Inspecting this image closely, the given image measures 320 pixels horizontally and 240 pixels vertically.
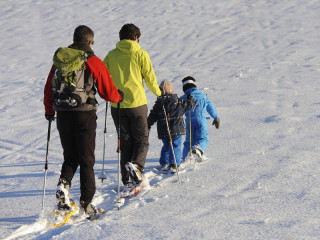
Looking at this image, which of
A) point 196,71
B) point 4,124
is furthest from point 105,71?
point 196,71

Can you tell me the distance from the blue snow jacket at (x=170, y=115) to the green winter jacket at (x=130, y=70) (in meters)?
0.87

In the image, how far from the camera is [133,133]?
17.2ft

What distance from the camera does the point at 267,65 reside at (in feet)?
42.6

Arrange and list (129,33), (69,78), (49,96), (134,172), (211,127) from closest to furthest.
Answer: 1. (69,78)
2. (49,96)
3. (134,172)
4. (129,33)
5. (211,127)

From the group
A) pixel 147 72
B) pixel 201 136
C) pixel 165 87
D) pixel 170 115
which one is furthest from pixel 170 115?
pixel 147 72

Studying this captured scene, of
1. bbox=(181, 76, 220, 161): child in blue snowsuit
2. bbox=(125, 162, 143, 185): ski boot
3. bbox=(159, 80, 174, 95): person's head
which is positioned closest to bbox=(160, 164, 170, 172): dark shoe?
bbox=(181, 76, 220, 161): child in blue snowsuit

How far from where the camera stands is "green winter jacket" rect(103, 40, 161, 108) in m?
5.02

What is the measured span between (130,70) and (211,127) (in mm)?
3639

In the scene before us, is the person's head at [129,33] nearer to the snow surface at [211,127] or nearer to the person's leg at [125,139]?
the person's leg at [125,139]

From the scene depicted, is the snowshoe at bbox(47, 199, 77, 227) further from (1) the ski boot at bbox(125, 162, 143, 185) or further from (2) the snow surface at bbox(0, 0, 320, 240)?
(1) the ski boot at bbox(125, 162, 143, 185)

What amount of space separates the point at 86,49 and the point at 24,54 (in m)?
15.3

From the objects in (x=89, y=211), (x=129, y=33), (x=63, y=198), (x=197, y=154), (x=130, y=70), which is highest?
(x=129, y=33)

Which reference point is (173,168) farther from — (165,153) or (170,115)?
(170,115)

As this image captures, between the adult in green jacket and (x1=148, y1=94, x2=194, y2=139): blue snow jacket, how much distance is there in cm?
71
